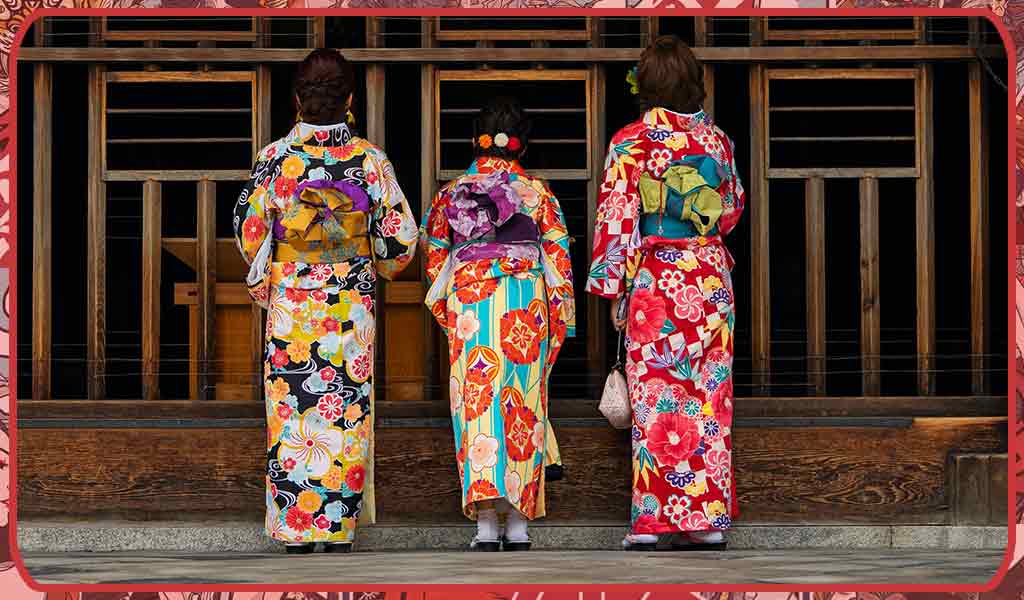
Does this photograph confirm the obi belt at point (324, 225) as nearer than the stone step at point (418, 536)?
Yes

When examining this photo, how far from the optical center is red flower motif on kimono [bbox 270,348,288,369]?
7504mm

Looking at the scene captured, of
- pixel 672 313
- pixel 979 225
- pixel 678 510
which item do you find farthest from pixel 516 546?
pixel 979 225

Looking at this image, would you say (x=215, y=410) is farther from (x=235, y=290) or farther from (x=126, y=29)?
(x=126, y=29)

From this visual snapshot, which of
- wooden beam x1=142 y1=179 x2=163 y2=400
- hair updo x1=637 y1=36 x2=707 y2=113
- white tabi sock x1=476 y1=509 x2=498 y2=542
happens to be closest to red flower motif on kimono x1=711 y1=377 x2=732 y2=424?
white tabi sock x1=476 y1=509 x2=498 y2=542

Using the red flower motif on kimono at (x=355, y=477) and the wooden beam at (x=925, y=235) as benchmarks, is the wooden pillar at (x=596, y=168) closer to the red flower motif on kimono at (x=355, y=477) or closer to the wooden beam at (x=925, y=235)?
the red flower motif on kimono at (x=355, y=477)

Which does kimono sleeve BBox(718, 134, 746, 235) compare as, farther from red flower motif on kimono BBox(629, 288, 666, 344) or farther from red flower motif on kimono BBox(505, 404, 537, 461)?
red flower motif on kimono BBox(505, 404, 537, 461)

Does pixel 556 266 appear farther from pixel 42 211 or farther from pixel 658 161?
pixel 42 211

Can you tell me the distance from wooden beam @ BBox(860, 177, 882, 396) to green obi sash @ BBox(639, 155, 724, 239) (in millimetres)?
1039

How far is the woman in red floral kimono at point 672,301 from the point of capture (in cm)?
760

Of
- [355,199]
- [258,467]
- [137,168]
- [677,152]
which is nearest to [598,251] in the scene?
[677,152]

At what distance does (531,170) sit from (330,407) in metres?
1.69

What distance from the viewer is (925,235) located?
833 cm

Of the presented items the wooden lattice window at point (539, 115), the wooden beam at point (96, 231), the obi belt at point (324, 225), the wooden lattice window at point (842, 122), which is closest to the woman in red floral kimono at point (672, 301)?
the wooden lattice window at point (539, 115)

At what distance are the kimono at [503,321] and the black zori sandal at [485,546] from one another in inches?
5.8
